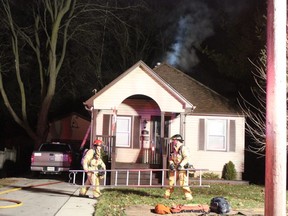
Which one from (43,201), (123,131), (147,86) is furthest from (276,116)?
(123,131)

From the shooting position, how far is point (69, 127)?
1364 inches

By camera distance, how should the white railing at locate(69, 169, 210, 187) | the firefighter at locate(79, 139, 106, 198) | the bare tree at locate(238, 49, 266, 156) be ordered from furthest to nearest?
the bare tree at locate(238, 49, 266, 156) < the firefighter at locate(79, 139, 106, 198) < the white railing at locate(69, 169, 210, 187)

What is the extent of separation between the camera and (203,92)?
73.5 feet

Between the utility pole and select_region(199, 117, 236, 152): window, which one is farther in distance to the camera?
select_region(199, 117, 236, 152): window

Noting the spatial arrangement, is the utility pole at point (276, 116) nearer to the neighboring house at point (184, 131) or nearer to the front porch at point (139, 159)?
the front porch at point (139, 159)

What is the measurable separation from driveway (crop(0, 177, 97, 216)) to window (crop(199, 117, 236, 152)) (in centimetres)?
796

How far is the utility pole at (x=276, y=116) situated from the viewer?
5160 millimetres

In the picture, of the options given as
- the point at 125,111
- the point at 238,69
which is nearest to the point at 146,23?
the point at 238,69

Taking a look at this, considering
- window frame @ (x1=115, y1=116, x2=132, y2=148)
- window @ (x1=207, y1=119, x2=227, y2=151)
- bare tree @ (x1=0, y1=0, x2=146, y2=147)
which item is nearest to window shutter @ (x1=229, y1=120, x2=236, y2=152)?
window @ (x1=207, y1=119, x2=227, y2=151)

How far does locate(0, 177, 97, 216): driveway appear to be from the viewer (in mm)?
10102

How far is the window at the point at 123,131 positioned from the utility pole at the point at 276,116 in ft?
51.4

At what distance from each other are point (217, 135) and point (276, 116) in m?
15.7

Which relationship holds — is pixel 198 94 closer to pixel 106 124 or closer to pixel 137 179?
pixel 106 124

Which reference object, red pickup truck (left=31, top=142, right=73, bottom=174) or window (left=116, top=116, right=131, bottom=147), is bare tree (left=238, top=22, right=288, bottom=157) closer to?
window (left=116, top=116, right=131, bottom=147)
